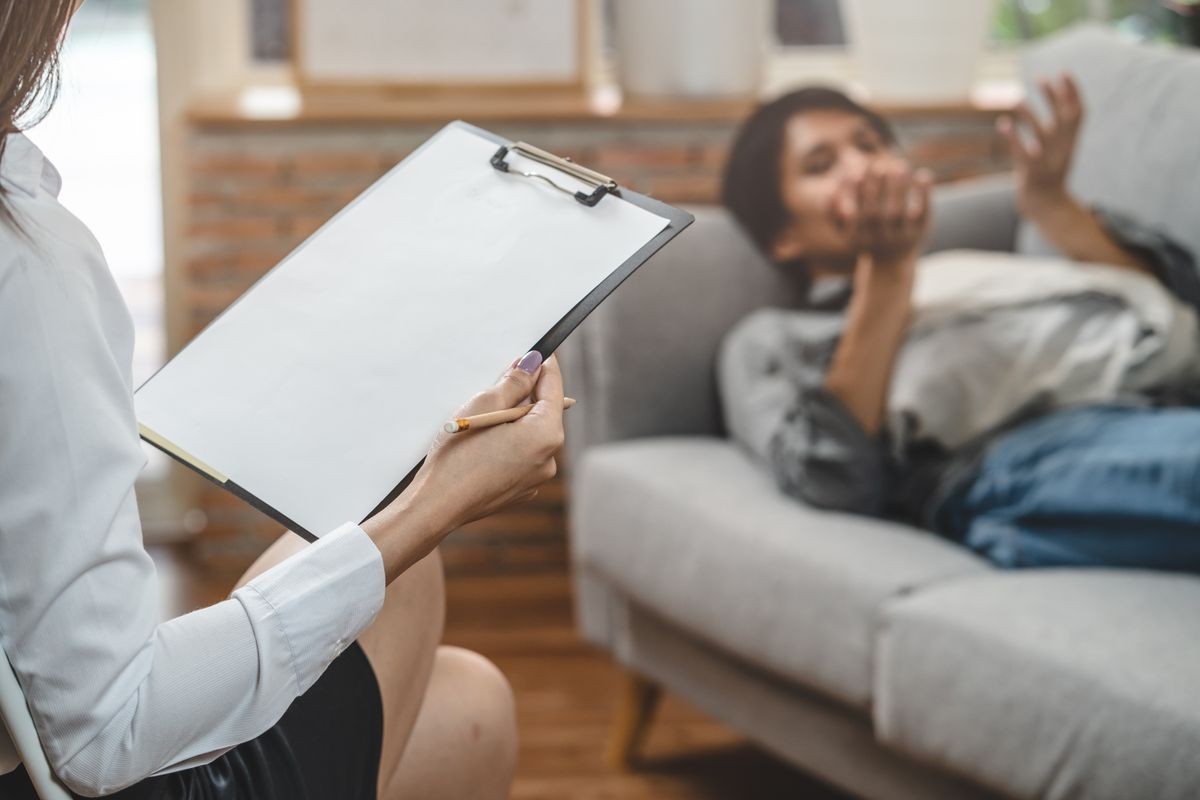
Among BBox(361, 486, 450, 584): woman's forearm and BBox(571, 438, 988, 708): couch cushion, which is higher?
BBox(361, 486, 450, 584): woman's forearm

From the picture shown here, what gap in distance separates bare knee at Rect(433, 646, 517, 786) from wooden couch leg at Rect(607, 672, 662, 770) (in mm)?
768

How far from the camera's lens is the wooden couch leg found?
1822 mm

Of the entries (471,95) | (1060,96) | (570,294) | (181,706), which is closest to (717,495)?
(1060,96)

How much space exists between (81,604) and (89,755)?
0.09 meters

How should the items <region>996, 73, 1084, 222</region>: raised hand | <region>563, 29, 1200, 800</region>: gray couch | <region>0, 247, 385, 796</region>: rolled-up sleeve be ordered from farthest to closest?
<region>996, 73, 1084, 222</region>: raised hand, <region>563, 29, 1200, 800</region>: gray couch, <region>0, 247, 385, 796</region>: rolled-up sleeve

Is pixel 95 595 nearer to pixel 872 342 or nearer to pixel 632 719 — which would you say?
pixel 872 342

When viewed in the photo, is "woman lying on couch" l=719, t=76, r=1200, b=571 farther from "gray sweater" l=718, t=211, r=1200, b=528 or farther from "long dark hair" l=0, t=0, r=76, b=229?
"long dark hair" l=0, t=0, r=76, b=229

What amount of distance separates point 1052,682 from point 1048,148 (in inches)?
31.6

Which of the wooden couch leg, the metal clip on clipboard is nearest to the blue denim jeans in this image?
the wooden couch leg

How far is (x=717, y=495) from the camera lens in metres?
1.58

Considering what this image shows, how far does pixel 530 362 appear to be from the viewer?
2.70 ft

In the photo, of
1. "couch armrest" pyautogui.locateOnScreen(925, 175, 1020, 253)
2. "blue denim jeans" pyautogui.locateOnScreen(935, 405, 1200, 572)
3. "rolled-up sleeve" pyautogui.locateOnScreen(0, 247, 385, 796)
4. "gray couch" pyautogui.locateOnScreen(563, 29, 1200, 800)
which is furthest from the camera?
"couch armrest" pyautogui.locateOnScreen(925, 175, 1020, 253)

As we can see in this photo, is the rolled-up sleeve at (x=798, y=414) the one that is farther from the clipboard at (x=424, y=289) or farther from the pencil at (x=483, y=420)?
the pencil at (x=483, y=420)

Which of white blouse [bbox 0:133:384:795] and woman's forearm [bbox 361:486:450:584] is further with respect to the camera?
woman's forearm [bbox 361:486:450:584]
